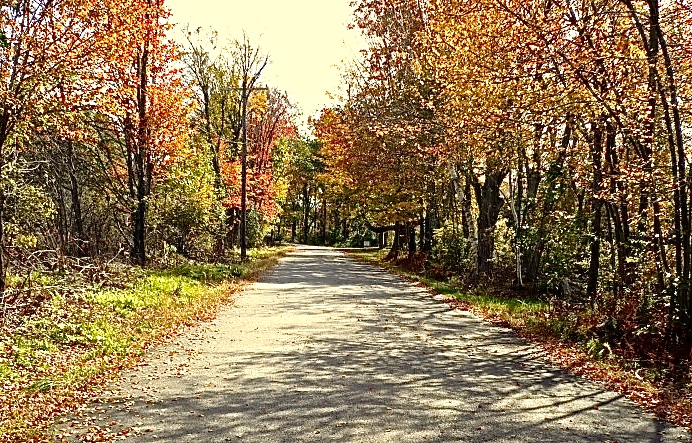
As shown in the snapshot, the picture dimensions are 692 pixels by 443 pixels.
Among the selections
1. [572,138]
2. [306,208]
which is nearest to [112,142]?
[572,138]

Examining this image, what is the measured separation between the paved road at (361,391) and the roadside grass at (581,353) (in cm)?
31

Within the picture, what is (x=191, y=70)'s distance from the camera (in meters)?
32.9

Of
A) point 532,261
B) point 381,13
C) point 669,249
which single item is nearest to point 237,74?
point 381,13

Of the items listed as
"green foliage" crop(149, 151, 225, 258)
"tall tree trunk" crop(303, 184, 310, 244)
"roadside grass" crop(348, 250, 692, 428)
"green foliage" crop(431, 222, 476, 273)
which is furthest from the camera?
"tall tree trunk" crop(303, 184, 310, 244)

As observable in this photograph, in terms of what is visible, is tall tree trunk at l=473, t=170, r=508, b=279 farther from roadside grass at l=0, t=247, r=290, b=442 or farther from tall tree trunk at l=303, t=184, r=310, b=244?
tall tree trunk at l=303, t=184, r=310, b=244

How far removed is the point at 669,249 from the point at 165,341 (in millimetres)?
8569

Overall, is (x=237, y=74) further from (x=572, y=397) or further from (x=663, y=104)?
(x=572, y=397)

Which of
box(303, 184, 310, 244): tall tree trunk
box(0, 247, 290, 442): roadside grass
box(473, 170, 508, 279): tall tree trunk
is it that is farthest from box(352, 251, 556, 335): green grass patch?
box(303, 184, 310, 244): tall tree trunk

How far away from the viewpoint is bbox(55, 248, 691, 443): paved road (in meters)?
5.56

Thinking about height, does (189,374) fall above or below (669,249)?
below

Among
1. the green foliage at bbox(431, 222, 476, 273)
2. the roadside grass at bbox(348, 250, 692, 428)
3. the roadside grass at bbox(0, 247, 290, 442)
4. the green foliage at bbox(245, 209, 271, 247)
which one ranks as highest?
the green foliage at bbox(245, 209, 271, 247)

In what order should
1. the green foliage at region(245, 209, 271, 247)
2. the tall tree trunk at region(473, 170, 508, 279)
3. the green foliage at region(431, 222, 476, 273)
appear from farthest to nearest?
the green foliage at region(245, 209, 271, 247) → the green foliage at region(431, 222, 476, 273) → the tall tree trunk at region(473, 170, 508, 279)

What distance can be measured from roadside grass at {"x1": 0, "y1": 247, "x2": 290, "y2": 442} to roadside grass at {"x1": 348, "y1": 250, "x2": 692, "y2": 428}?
6.09 meters

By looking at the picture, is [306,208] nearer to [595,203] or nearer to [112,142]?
[112,142]
